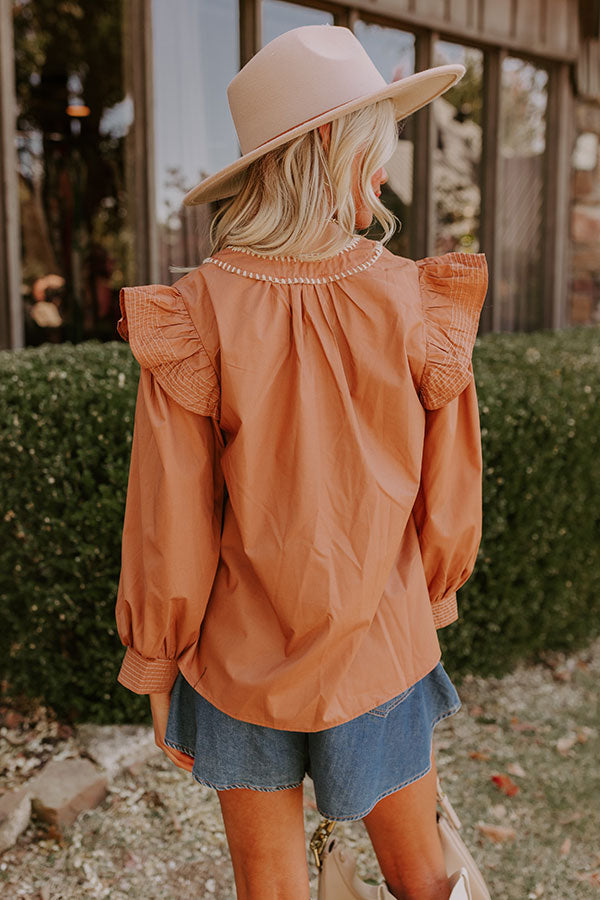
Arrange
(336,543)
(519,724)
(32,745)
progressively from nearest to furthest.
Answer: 1. (336,543)
2. (32,745)
3. (519,724)

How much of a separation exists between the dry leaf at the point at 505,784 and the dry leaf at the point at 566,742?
32cm

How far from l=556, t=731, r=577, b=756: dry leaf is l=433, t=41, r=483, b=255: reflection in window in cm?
312

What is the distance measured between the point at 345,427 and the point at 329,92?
1.88 feet

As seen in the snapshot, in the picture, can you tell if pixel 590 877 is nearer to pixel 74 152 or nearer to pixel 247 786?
pixel 247 786

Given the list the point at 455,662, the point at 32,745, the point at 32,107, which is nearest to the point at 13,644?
the point at 32,745

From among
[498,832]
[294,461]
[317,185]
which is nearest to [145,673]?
[294,461]

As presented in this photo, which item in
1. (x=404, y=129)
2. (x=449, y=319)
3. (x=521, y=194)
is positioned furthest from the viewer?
(x=521, y=194)

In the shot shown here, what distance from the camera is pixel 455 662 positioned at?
141 inches

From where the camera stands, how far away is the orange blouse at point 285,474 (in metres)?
1.38

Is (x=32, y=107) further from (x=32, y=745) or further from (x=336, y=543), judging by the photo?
(x=336, y=543)

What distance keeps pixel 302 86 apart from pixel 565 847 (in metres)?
2.46

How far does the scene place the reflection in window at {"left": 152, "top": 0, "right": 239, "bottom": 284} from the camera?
14.2 ft

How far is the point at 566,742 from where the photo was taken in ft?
10.9

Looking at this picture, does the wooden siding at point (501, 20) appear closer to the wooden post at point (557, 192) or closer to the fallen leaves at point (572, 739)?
the wooden post at point (557, 192)
